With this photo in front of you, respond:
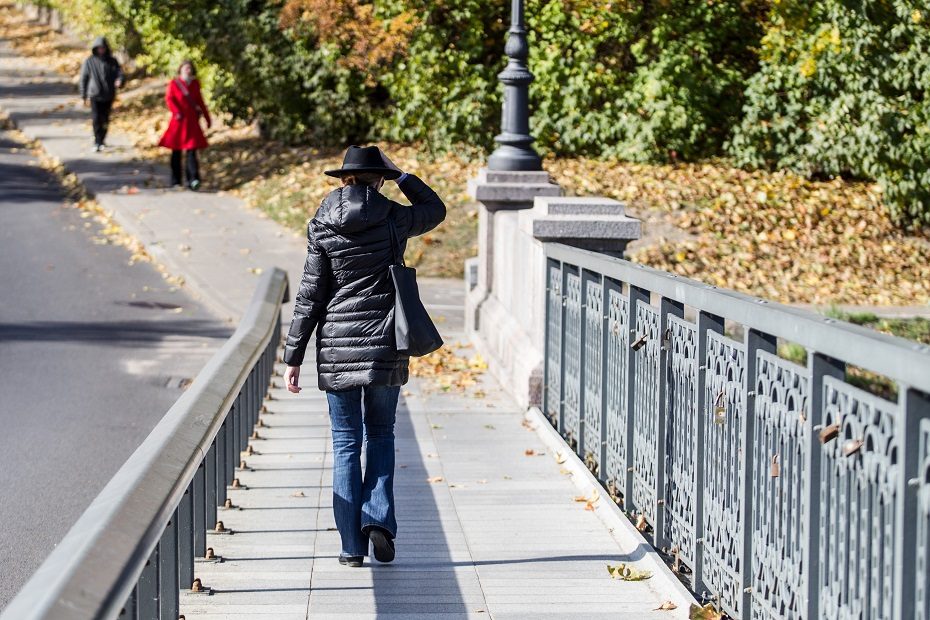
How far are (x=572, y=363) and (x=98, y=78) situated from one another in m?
17.3

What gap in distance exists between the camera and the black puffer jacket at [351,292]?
18.4 feet

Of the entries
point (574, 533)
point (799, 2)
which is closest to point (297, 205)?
point (799, 2)

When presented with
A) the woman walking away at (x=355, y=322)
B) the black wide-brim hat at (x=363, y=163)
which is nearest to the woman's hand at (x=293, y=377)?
the woman walking away at (x=355, y=322)

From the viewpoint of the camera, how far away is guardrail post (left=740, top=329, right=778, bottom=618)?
4.57 metres

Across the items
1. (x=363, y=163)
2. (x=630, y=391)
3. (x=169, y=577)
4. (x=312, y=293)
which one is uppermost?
(x=363, y=163)

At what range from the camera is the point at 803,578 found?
4.12m

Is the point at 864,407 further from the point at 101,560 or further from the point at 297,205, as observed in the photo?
the point at 297,205

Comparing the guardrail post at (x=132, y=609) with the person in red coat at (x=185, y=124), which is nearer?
the guardrail post at (x=132, y=609)

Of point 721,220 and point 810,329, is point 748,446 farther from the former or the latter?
point 721,220

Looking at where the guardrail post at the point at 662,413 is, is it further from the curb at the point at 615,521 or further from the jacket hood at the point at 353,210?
the jacket hood at the point at 353,210

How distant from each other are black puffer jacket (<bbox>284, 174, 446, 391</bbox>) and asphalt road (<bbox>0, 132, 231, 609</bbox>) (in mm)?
1674

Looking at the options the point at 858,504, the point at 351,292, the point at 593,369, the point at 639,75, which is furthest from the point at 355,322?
the point at 639,75

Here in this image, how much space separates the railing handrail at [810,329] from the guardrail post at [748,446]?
0.26 ft

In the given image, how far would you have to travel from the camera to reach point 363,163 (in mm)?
5633
